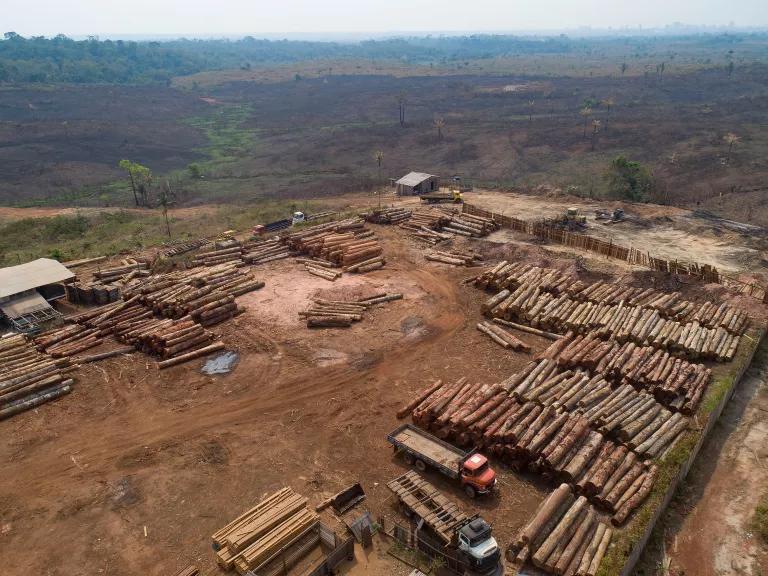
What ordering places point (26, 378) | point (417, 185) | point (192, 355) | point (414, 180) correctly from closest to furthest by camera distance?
point (26, 378) < point (192, 355) < point (417, 185) < point (414, 180)

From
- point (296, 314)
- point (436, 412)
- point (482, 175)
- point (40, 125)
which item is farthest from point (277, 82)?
point (436, 412)

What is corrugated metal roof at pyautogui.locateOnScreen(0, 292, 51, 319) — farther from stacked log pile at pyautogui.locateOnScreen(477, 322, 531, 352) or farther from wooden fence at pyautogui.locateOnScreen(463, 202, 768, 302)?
wooden fence at pyautogui.locateOnScreen(463, 202, 768, 302)

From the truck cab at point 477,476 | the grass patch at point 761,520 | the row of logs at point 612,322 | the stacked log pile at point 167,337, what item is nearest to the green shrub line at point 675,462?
the grass patch at point 761,520

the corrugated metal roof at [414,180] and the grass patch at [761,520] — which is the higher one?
the corrugated metal roof at [414,180]

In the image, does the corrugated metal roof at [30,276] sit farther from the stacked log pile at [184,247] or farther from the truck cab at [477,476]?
the truck cab at [477,476]

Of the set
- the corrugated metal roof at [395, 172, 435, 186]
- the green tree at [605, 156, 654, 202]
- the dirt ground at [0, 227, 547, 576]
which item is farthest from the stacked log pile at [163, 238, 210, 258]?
the green tree at [605, 156, 654, 202]

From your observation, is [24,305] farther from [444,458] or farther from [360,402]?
[444,458]

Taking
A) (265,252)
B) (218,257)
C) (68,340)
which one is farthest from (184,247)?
(68,340)

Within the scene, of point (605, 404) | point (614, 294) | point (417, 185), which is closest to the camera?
point (605, 404)
